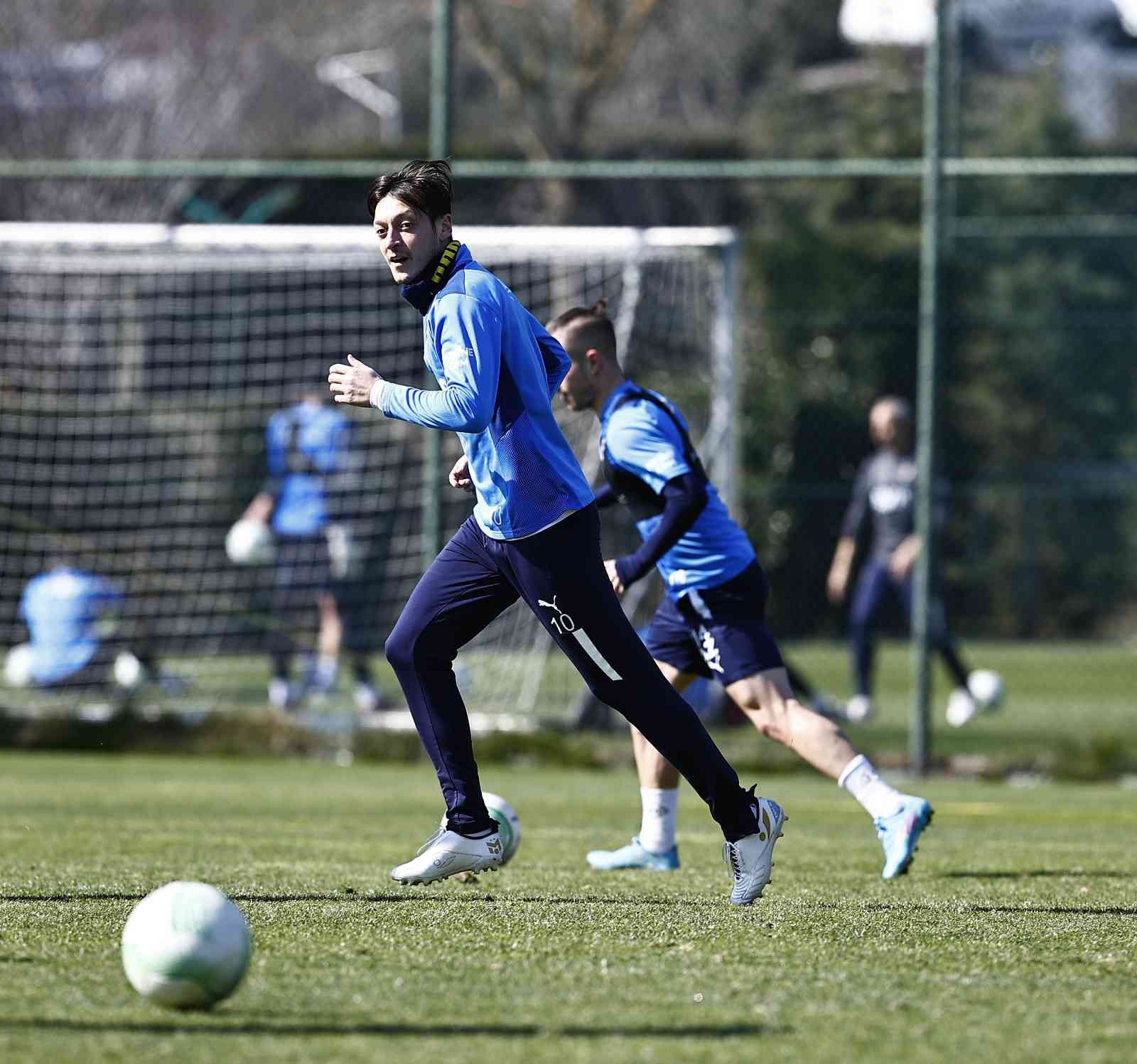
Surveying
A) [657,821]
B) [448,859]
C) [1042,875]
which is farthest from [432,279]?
[1042,875]

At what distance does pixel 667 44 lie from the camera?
92.5 ft

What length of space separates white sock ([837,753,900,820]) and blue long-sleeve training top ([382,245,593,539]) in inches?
65.8

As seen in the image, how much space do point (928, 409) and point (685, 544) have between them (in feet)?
15.3

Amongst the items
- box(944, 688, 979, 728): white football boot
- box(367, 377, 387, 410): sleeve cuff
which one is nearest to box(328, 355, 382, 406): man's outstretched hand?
box(367, 377, 387, 410): sleeve cuff

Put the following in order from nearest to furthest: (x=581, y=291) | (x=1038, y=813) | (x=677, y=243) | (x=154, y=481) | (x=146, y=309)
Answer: (x=1038, y=813) < (x=677, y=243) < (x=581, y=291) < (x=154, y=481) < (x=146, y=309)

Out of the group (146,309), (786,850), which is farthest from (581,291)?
(786,850)

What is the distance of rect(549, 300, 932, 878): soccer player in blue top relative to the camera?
6586 millimetres

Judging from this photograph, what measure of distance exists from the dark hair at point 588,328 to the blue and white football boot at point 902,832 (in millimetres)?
1848

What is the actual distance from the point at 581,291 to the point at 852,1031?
9599 mm

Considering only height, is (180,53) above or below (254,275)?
above

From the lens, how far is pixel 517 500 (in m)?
5.55

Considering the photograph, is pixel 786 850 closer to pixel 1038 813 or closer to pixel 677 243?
pixel 1038 813

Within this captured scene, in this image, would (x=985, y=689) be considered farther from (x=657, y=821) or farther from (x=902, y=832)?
(x=902, y=832)

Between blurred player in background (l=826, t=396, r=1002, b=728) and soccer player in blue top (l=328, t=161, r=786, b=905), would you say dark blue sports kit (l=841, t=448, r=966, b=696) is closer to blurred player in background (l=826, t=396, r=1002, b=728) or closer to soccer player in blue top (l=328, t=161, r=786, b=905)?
blurred player in background (l=826, t=396, r=1002, b=728)
